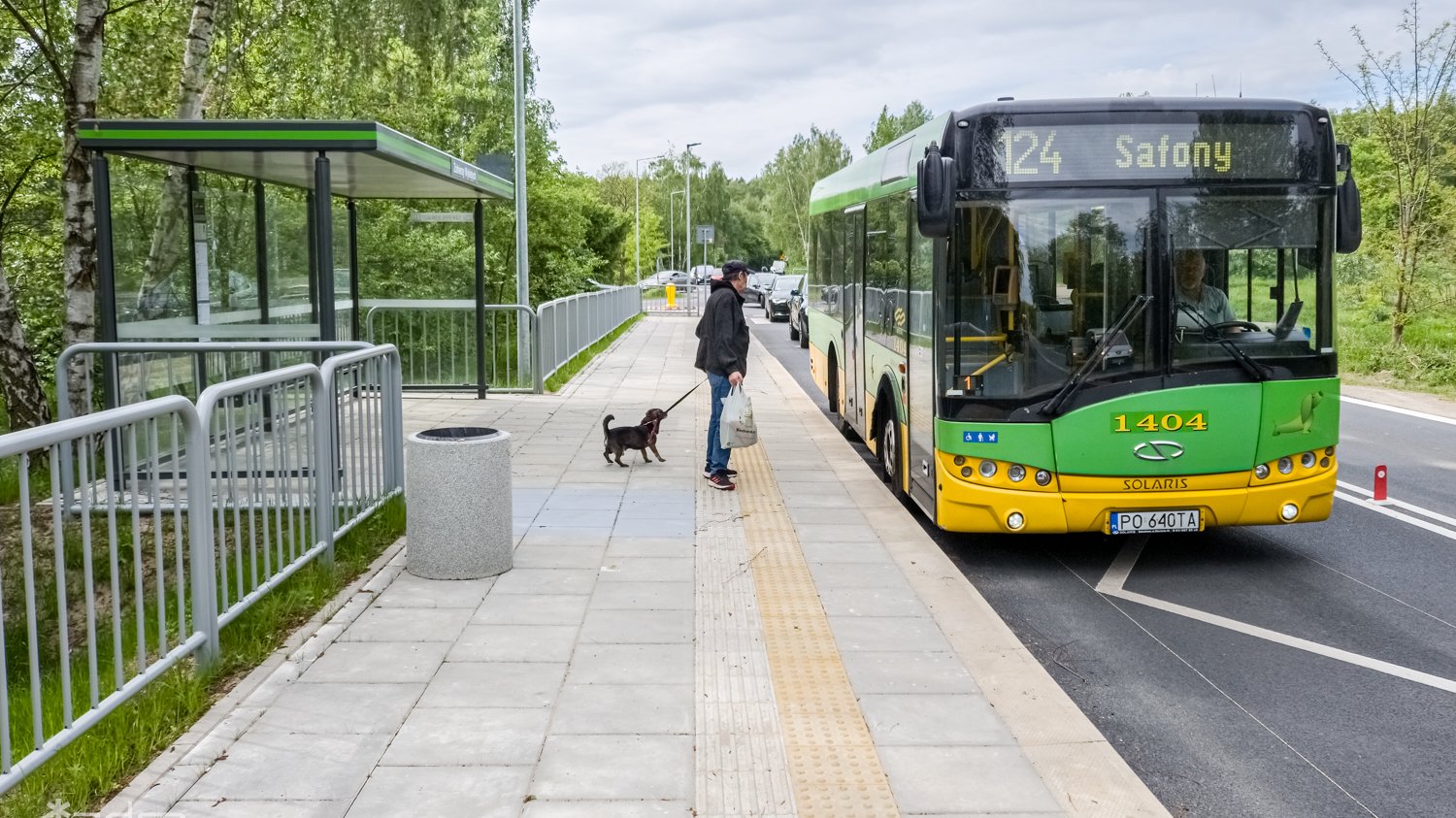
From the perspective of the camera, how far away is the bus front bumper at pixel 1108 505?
291 inches

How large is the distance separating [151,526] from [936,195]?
14.0 feet

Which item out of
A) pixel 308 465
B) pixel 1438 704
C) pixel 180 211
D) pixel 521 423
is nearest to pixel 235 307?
pixel 180 211

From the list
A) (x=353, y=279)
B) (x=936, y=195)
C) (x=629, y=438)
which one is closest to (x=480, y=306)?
(x=353, y=279)

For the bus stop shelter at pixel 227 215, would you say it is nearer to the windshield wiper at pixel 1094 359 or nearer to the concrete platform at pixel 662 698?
the concrete platform at pixel 662 698

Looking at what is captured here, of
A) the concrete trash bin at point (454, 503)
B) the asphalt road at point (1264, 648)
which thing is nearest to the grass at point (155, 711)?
the concrete trash bin at point (454, 503)

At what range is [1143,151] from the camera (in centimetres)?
743

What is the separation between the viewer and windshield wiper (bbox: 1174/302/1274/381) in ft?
24.2

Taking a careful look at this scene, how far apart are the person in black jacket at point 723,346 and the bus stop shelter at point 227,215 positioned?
9.20 ft

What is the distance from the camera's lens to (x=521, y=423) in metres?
14.2

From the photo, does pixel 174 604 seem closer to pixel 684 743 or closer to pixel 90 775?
pixel 90 775

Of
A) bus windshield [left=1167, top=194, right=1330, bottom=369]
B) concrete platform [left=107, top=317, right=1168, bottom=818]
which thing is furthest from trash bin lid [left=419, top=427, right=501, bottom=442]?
bus windshield [left=1167, top=194, right=1330, bottom=369]

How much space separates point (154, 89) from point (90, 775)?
14.2 m

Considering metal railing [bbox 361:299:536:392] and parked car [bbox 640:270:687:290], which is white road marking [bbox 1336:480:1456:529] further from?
parked car [bbox 640:270:687:290]

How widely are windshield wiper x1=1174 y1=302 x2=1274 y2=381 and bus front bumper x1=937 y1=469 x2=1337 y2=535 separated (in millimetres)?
653
